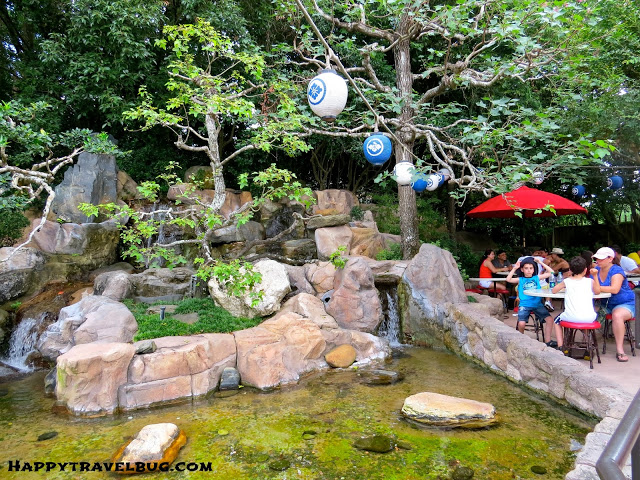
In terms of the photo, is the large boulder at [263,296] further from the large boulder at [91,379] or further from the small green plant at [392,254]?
the small green plant at [392,254]

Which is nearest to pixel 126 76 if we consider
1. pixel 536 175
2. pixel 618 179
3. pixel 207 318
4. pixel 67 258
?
pixel 67 258

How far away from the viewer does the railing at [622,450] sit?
962 millimetres

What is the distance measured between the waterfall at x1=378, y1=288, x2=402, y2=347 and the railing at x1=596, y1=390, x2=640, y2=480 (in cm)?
637

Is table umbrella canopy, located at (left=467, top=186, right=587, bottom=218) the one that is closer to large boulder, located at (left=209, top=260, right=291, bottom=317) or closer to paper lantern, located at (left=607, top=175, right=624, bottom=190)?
paper lantern, located at (left=607, top=175, right=624, bottom=190)

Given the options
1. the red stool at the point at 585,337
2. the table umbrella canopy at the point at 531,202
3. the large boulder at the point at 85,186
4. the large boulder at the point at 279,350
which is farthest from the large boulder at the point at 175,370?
the large boulder at the point at 85,186

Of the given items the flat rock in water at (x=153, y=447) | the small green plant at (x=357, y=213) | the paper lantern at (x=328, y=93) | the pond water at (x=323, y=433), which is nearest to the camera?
the pond water at (x=323, y=433)

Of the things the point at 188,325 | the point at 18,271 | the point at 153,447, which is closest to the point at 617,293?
the point at 153,447

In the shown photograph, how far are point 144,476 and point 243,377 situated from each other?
2102 millimetres

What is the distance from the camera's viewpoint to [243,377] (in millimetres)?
5480

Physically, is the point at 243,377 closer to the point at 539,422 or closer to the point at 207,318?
the point at 207,318

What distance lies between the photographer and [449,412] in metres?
4.17

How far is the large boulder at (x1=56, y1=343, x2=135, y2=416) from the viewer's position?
4719mm

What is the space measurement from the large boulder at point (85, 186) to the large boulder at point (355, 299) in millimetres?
7021

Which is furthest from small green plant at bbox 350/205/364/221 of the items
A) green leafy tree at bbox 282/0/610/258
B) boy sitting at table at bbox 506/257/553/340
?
boy sitting at table at bbox 506/257/553/340
